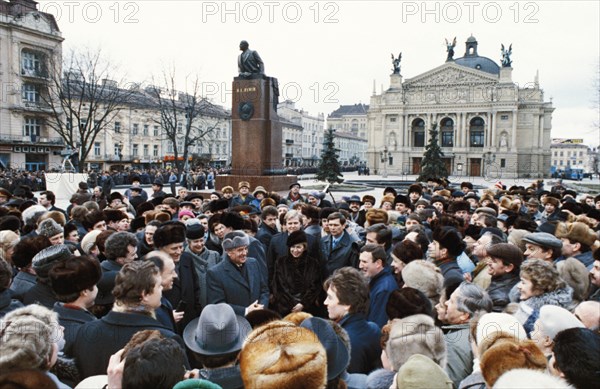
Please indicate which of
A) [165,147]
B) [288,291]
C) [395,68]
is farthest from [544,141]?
[288,291]

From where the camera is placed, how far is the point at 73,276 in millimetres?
3422

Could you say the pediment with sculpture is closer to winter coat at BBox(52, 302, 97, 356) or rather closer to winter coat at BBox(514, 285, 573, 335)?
winter coat at BBox(514, 285, 573, 335)

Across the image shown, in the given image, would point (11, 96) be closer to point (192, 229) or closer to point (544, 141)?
point (192, 229)

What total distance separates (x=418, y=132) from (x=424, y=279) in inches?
3374

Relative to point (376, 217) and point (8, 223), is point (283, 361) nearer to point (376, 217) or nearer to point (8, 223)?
point (376, 217)

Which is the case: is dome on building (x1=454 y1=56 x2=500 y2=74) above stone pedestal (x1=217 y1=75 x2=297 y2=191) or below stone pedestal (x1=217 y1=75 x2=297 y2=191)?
above

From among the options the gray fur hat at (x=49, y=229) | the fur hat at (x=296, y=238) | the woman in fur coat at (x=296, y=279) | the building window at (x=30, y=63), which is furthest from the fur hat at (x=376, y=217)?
the building window at (x=30, y=63)

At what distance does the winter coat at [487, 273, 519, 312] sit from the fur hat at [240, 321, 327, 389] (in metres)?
2.87

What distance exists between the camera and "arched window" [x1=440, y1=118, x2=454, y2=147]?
84.3 metres

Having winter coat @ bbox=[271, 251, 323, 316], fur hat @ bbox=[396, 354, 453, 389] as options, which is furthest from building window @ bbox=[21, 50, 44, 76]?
fur hat @ bbox=[396, 354, 453, 389]

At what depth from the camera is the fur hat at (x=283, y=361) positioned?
2.08 meters

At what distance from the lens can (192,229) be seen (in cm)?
558

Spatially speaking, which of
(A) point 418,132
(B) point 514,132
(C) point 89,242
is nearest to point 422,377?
(C) point 89,242

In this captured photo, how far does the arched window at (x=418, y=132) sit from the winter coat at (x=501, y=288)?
3309 inches
